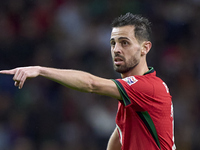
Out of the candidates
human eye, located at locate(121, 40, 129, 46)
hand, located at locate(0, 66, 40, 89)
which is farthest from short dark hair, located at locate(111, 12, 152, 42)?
hand, located at locate(0, 66, 40, 89)

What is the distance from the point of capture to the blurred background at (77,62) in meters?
6.92

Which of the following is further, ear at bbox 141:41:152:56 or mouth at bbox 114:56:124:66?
ear at bbox 141:41:152:56

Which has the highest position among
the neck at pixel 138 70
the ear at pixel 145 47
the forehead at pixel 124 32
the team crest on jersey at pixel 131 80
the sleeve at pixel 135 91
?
the forehead at pixel 124 32

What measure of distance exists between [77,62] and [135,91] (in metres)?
4.27

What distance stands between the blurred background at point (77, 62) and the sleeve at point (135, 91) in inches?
145

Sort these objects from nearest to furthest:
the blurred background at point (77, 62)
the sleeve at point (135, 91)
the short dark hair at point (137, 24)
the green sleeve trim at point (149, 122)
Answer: the sleeve at point (135, 91) < the green sleeve trim at point (149, 122) < the short dark hair at point (137, 24) < the blurred background at point (77, 62)

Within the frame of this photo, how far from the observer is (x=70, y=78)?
117 inches

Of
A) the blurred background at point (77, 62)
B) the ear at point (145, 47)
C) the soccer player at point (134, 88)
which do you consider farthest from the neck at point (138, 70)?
the blurred background at point (77, 62)

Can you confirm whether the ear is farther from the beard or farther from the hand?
the hand

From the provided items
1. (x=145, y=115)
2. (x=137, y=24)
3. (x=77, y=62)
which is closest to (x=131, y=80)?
(x=145, y=115)

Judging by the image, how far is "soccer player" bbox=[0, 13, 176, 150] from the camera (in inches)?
123

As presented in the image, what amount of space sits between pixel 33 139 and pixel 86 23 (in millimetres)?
2827

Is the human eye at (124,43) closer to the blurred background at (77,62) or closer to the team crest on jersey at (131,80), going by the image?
the team crest on jersey at (131,80)

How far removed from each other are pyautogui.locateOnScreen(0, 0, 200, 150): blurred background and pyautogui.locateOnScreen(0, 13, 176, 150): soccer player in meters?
2.98
